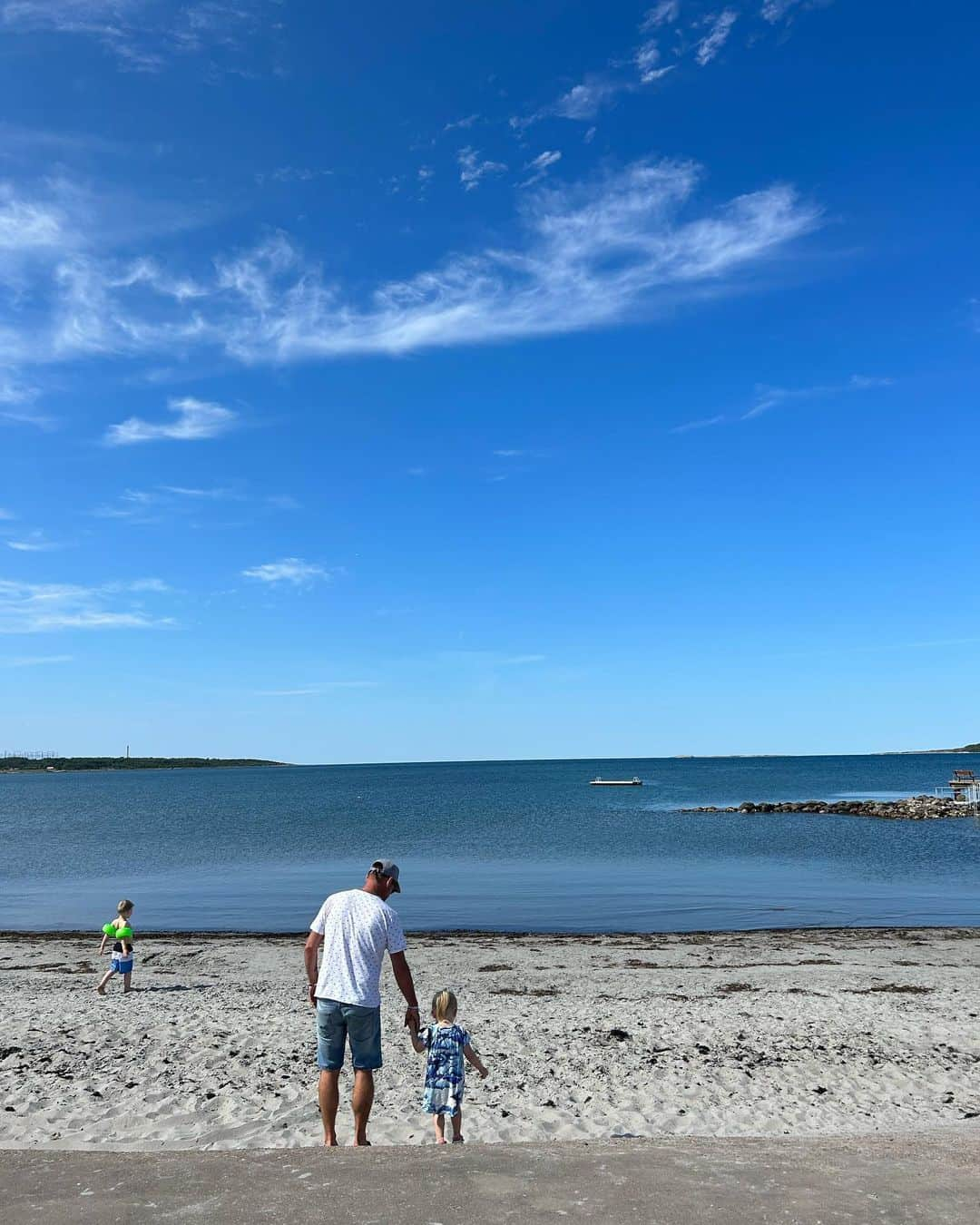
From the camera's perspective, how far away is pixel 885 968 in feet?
56.7

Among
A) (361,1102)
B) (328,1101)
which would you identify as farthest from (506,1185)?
(328,1101)

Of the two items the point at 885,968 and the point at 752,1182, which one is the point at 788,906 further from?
the point at 752,1182

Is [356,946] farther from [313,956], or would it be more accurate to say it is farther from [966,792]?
[966,792]

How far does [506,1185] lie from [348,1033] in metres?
2.64

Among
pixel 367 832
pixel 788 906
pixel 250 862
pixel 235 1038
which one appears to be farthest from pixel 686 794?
pixel 235 1038

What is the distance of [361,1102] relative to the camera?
6.67 m

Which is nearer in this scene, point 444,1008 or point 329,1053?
point 329,1053

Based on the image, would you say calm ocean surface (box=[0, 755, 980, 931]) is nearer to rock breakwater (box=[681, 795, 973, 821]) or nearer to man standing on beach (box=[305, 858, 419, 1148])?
rock breakwater (box=[681, 795, 973, 821])

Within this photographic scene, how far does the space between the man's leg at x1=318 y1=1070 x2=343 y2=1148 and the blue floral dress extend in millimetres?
687

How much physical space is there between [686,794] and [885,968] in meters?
91.0

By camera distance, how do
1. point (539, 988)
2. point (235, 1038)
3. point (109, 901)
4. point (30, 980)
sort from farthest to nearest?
point (109, 901) → point (30, 980) → point (539, 988) → point (235, 1038)

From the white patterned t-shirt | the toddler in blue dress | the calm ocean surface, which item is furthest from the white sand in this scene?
the calm ocean surface

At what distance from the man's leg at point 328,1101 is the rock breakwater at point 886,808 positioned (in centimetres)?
6318

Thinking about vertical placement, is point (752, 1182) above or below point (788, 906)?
above
